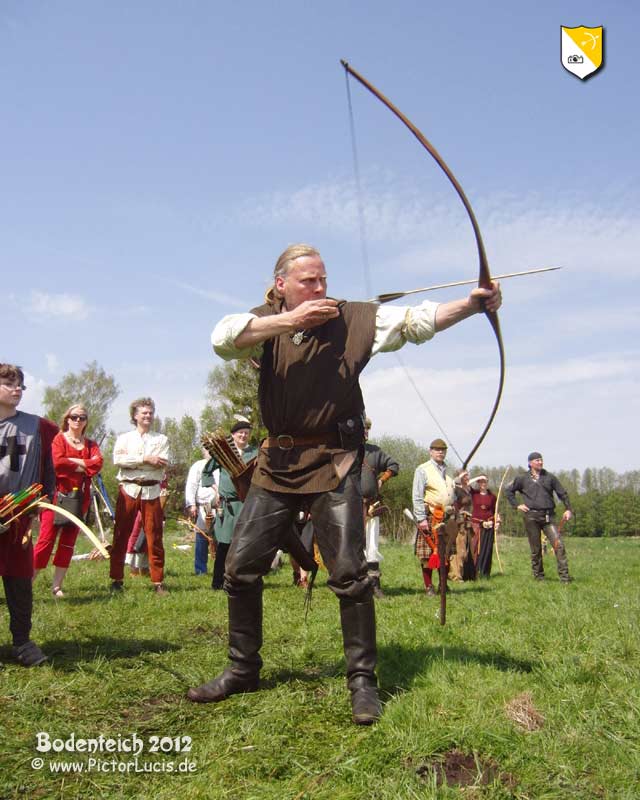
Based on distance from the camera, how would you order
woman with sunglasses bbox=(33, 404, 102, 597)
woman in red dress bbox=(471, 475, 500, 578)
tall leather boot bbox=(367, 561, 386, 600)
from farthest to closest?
woman in red dress bbox=(471, 475, 500, 578), tall leather boot bbox=(367, 561, 386, 600), woman with sunglasses bbox=(33, 404, 102, 597)

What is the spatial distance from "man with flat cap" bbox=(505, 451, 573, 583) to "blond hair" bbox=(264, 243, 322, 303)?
890 cm

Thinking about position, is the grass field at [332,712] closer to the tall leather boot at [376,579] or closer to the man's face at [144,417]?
the tall leather boot at [376,579]

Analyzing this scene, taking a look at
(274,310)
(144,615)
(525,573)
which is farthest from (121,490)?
(525,573)

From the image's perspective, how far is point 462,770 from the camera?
2.94m

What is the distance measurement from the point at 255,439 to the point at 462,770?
26860 mm

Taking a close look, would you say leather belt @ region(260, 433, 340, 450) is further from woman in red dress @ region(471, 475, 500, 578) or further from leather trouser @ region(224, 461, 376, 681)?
woman in red dress @ region(471, 475, 500, 578)

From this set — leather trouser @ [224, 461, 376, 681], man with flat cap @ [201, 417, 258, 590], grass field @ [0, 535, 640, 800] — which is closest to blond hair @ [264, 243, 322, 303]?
leather trouser @ [224, 461, 376, 681]

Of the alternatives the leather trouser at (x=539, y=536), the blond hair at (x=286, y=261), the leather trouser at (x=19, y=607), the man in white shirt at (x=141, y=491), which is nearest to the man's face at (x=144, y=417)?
the man in white shirt at (x=141, y=491)

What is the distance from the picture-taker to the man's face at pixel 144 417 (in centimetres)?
863

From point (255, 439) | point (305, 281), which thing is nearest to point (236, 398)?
point (255, 439)

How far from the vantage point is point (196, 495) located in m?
11.3

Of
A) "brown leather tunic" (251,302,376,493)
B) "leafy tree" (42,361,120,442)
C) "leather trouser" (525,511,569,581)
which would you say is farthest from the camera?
"leafy tree" (42,361,120,442)

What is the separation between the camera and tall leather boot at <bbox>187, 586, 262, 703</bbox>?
396cm

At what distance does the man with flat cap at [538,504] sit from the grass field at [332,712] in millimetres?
5600
